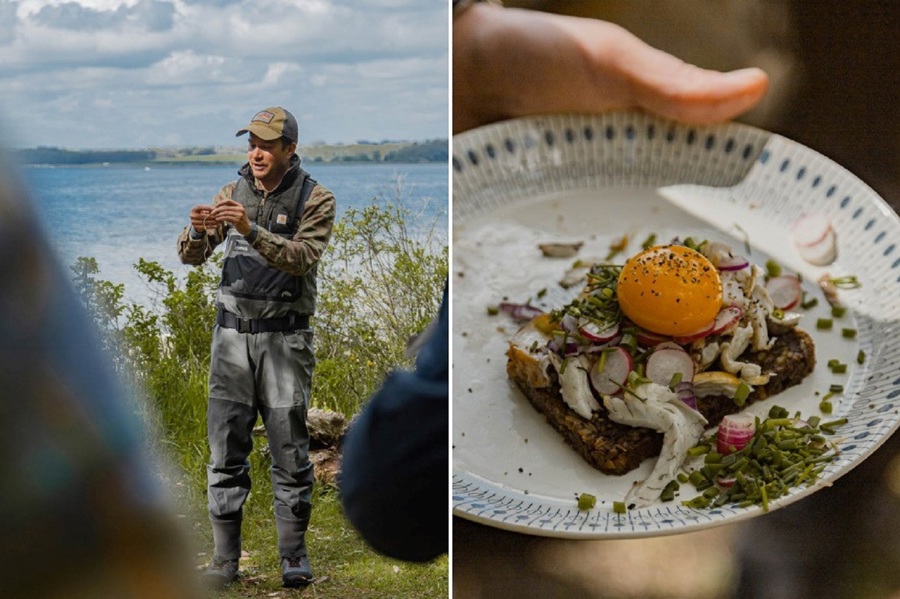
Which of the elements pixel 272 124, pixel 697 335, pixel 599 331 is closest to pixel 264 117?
pixel 272 124

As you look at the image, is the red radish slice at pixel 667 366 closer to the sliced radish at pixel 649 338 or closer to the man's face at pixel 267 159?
the sliced radish at pixel 649 338

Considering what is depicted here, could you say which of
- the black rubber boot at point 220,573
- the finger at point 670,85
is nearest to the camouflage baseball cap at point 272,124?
the black rubber boot at point 220,573

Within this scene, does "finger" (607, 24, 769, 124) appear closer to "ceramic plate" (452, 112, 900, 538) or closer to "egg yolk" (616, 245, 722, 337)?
"ceramic plate" (452, 112, 900, 538)

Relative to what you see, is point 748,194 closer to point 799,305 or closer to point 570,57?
point 799,305

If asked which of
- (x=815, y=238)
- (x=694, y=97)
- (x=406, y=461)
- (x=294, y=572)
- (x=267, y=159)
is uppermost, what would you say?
(x=694, y=97)

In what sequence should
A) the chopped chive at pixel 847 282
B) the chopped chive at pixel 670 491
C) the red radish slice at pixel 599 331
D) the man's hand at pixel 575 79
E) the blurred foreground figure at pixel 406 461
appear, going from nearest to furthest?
the blurred foreground figure at pixel 406 461 → the chopped chive at pixel 670 491 → the red radish slice at pixel 599 331 → the chopped chive at pixel 847 282 → the man's hand at pixel 575 79

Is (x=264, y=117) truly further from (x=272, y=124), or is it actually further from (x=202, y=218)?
(x=202, y=218)

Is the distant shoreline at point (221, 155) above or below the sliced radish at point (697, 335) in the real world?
above
